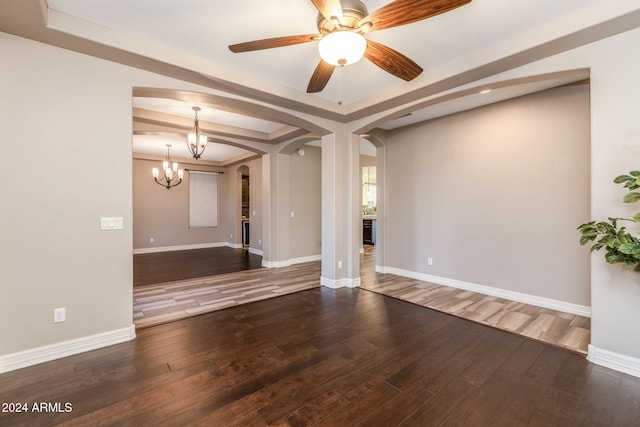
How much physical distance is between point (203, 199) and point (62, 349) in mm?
7120

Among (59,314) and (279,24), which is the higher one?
(279,24)

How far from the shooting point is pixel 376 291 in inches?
171

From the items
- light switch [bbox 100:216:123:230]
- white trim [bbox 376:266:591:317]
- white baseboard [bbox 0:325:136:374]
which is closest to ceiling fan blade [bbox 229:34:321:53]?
light switch [bbox 100:216:123:230]

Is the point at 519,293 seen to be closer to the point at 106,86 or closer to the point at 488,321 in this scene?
the point at 488,321

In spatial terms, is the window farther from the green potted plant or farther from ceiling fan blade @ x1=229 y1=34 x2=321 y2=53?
the green potted plant

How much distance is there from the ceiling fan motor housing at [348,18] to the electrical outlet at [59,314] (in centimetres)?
322

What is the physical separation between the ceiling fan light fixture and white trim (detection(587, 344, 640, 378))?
3130 mm

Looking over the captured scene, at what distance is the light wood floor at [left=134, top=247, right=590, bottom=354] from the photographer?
9.72 feet

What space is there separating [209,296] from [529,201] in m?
4.77

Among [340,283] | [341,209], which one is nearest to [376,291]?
[340,283]

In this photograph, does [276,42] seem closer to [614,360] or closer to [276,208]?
[614,360]

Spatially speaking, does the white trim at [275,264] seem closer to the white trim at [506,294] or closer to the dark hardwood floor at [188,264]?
the dark hardwood floor at [188,264]

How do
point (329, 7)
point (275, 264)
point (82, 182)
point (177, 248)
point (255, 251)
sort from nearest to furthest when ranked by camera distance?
point (329, 7) < point (82, 182) < point (275, 264) < point (255, 251) < point (177, 248)

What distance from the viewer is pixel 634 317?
85.2 inches
